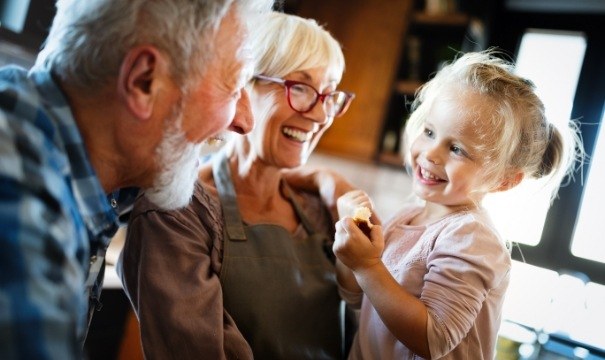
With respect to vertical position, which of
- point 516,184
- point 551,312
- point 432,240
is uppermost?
point 516,184

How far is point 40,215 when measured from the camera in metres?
0.63

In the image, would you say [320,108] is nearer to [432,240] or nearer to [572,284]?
[432,240]

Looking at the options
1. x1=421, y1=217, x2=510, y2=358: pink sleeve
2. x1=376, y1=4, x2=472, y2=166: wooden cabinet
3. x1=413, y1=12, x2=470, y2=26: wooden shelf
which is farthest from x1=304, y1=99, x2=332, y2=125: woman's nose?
x1=413, y1=12, x2=470, y2=26: wooden shelf

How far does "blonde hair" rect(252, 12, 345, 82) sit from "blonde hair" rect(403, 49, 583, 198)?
366mm

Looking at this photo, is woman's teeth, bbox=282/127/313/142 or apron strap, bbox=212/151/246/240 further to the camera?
woman's teeth, bbox=282/127/313/142

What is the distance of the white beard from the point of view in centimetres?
88

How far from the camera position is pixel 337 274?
4.57ft

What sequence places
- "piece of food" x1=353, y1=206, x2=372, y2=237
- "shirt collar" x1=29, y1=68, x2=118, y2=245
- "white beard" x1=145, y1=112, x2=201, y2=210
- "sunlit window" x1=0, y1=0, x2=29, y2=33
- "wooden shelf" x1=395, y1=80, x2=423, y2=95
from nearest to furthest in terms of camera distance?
"shirt collar" x1=29, y1=68, x2=118, y2=245, "white beard" x1=145, y1=112, x2=201, y2=210, "piece of food" x1=353, y1=206, x2=372, y2=237, "sunlit window" x1=0, y1=0, x2=29, y2=33, "wooden shelf" x1=395, y1=80, x2=423, y2=95

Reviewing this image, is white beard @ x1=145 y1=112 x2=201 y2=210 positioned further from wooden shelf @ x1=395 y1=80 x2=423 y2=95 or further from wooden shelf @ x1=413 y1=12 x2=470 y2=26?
wooden shelf @ x1=413 y1=12 x2=470 y2=26

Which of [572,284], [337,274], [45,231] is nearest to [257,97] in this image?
[337,274]

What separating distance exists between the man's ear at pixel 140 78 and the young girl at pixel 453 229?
0.53m

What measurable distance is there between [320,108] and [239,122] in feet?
1.24

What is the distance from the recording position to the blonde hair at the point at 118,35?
778 millimetres

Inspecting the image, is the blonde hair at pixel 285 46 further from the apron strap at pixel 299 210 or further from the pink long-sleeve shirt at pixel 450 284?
the pink long-sleeve shirt at pixel 450 284
